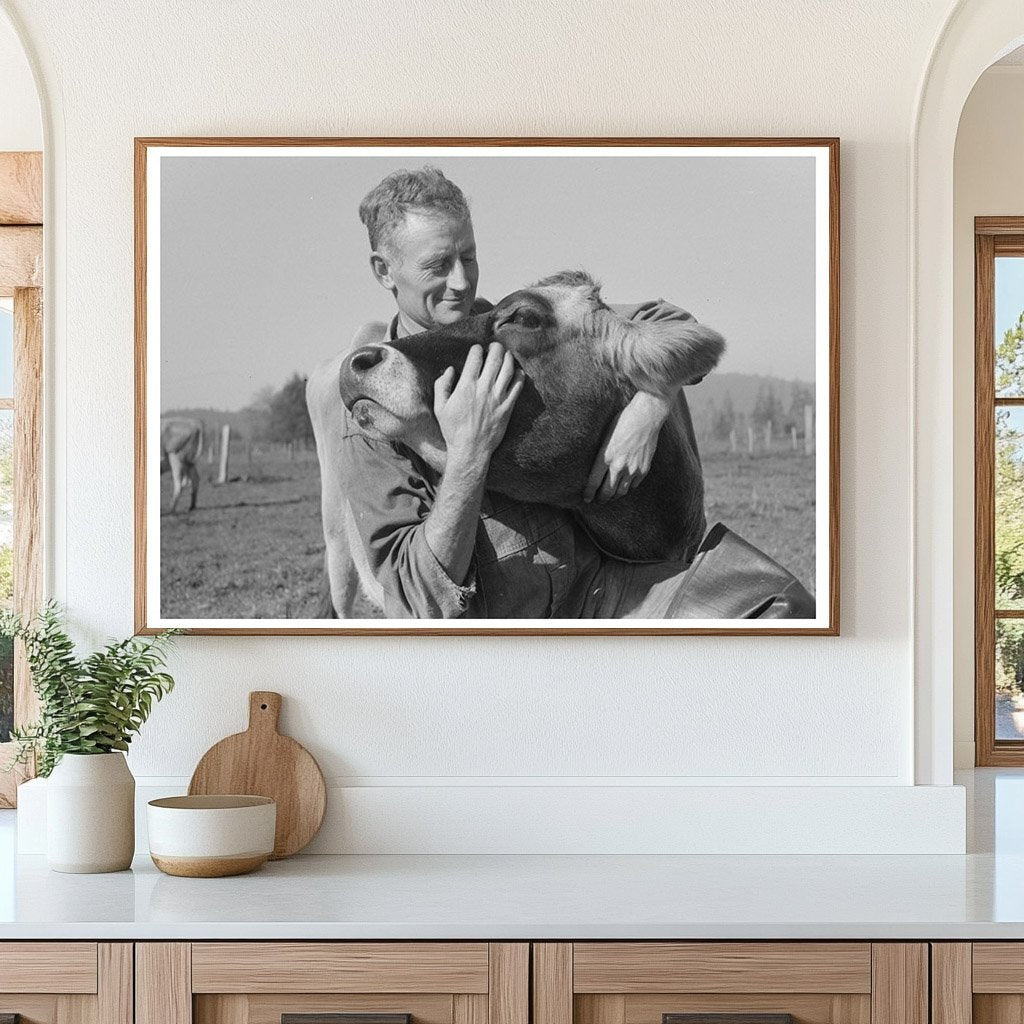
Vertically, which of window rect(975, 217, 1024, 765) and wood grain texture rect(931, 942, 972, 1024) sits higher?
window rect(975, 217, 1024, 765)

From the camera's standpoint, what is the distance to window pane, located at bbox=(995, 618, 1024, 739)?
8.07ft

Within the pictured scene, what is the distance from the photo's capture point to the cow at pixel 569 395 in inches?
82.7

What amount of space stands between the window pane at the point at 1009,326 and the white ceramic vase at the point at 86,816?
1.88 m

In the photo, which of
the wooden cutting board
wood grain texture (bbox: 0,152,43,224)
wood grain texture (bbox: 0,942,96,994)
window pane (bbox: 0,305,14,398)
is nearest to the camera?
wood grain texture (bbox: 0,942,96,994)

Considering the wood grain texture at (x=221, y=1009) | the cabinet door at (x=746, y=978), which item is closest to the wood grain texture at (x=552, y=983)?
the cabinet door at (x=746, y=978)

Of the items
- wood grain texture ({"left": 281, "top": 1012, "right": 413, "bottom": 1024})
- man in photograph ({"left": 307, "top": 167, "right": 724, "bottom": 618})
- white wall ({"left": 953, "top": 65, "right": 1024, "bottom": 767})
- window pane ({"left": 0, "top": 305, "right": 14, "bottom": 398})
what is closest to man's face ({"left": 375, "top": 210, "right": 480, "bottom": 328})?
man in photograph ({"left": 307, "top": 167, "right": 724, "bottom": 618})

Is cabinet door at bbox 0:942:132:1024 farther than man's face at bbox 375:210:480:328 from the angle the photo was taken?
No

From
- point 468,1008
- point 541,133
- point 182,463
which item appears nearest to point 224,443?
point 182,463

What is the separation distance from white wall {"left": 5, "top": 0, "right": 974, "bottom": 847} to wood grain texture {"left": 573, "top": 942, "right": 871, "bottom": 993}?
1.54 feet

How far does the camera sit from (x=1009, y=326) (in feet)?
8.04

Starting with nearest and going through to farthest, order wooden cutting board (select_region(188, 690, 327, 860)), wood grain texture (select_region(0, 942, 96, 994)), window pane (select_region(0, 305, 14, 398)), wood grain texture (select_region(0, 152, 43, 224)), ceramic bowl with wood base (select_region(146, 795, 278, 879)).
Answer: wood grain texture (select_region(0, 942, 96, 994))
ceramic bowl with wood base (select_region(146, 795, 278, 879))
wooden cutting board (select_region(188, 690, 327, 860))
wood grain texture (select_region(0, 152, 43, 224))
window pane (select_region(0, 305, 14, 398))

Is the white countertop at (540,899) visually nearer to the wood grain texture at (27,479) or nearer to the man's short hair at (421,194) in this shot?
the wood grain texture at (27,479)

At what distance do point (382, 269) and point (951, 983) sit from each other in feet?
4.79

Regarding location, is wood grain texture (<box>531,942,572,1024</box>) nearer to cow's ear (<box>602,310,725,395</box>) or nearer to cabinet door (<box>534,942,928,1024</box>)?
cabinet door (<box>534,942,928,1024</box>)
